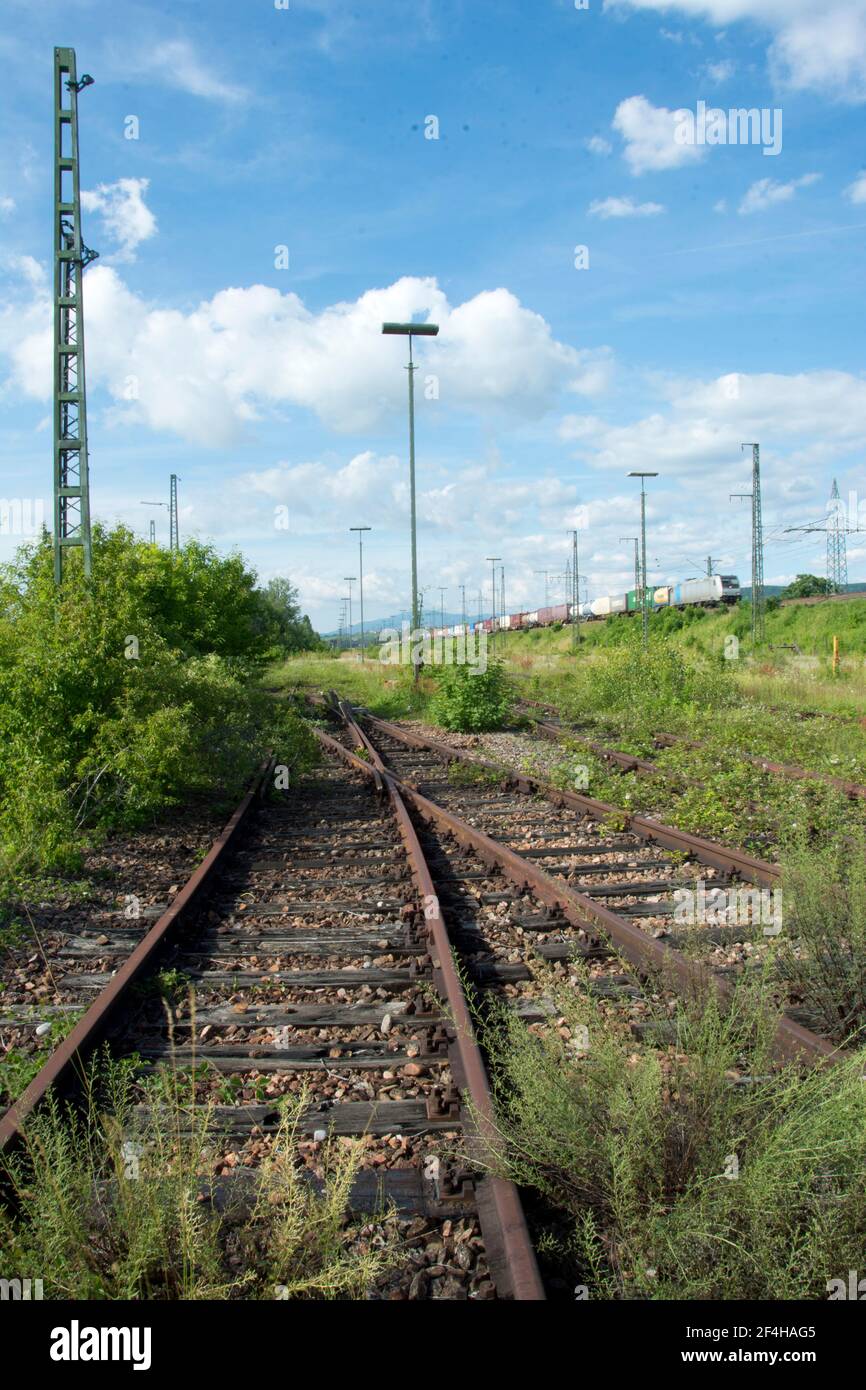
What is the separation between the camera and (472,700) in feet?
56.0

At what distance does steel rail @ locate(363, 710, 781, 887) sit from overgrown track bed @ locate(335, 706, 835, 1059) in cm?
1

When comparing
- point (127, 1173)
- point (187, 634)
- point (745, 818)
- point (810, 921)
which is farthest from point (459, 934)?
point (187, 634)

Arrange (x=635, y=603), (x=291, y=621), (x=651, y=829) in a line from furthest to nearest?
(x=291, y=621) → (x=635, y=603) → (x=651, y=829)

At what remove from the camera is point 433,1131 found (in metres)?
3.58

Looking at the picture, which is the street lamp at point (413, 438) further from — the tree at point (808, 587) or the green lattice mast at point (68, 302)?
the tree at point (808, 587)

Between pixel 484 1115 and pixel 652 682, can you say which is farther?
pixel 652 682

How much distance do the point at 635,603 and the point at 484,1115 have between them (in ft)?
188

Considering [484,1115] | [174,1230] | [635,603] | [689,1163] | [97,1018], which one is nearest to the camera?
[174,1230]

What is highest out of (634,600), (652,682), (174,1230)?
(634,600)

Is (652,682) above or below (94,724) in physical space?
above

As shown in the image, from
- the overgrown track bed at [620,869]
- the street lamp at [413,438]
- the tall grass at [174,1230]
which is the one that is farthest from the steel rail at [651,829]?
the street lamp at [413,438]

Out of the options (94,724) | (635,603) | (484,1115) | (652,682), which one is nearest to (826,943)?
(484,1115)

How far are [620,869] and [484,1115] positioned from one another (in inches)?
165

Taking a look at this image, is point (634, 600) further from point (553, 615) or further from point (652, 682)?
point (652, 682)
